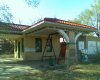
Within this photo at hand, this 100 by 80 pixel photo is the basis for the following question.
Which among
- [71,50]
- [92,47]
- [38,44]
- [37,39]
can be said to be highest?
[37,39]

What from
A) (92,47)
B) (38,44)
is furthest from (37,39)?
(92,47)

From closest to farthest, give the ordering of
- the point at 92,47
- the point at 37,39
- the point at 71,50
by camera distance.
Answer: the point at 71,50
the point at 37,39
the point at 92,47

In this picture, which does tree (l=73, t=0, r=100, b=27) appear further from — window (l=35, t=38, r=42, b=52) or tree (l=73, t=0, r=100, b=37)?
window (l=35, t=38, r=42, b=52)

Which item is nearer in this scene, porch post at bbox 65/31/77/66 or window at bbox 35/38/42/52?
porch post at bbox 65/31/77/66

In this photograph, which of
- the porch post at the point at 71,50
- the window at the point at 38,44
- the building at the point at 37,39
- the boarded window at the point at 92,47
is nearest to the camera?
the porch post at the point at 71,50

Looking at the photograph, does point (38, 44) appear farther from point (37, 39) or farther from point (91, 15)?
point (91, 15)

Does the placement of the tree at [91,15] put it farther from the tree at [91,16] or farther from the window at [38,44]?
the window at [38,44]

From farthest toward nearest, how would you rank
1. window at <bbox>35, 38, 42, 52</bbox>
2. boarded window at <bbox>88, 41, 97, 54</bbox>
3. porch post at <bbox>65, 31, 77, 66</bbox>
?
boarded window at <bbox>88, 41, 97, 54</bbox> < window at <bbox>35, 38, 42, 52</bbox> < porch post at <bbox>65, 31, 77, 66</bbox>

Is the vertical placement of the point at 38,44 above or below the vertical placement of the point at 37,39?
below

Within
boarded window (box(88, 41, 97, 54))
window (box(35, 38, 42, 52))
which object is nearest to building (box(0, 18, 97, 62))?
window (box(35, 38, 42, 52))

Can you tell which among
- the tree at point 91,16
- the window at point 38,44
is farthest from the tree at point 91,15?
the window at point 38,44

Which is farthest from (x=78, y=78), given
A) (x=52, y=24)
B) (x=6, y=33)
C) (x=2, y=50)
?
(x=2, y=50)

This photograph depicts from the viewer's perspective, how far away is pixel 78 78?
10.4 metres

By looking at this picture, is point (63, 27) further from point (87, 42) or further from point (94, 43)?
point (94, 43)
